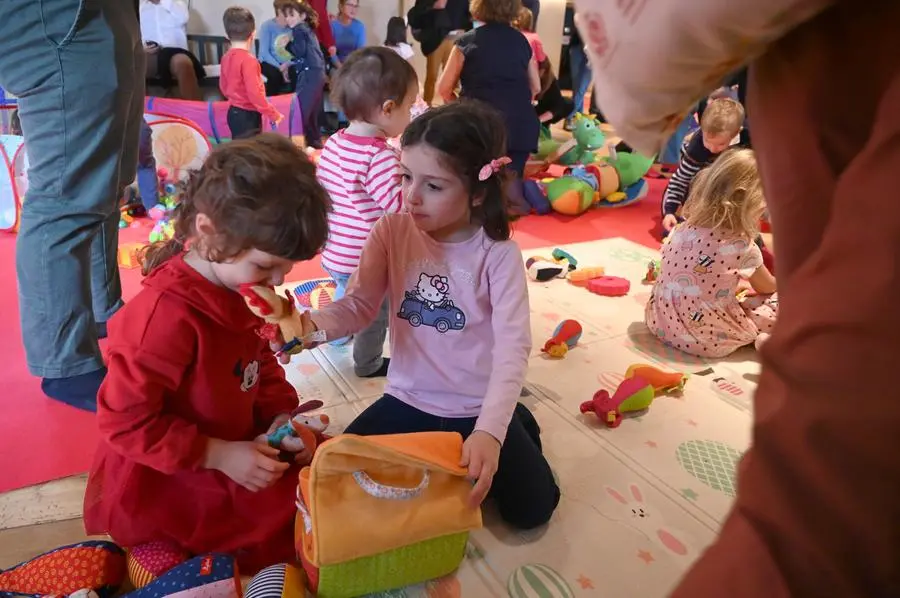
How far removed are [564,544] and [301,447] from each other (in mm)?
461

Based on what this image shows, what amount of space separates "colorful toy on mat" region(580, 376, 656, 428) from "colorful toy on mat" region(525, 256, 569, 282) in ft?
2.53

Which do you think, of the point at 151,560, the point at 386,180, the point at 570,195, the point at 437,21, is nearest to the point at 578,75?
the point at 437,21

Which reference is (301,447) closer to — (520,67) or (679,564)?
(679,564)

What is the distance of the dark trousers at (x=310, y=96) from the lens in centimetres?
410

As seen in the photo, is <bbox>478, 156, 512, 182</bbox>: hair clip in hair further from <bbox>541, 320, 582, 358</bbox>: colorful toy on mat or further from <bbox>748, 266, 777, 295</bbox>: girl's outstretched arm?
<bbox>748, 266, 777, 295</bbox>: girl's outstretched arm

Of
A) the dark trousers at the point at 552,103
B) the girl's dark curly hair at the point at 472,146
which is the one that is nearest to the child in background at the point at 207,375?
the girl's dark curly hair at the point at 472,146

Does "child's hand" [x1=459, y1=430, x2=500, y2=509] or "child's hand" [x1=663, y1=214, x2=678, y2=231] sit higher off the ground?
"child's hand" [x1=459, y1=430, x2=500, y2=509]

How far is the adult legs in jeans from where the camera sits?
186 inches

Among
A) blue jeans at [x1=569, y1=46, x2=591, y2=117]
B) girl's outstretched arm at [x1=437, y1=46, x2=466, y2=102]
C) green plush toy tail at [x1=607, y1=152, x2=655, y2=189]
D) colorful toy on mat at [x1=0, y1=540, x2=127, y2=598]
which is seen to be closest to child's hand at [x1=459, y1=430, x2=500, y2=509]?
colorful toy on mat at [x1=0, y1=540, x2=127, y2=598]

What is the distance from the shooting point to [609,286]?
83.2 inches

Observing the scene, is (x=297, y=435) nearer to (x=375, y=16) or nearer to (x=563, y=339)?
(x=563, y=339)

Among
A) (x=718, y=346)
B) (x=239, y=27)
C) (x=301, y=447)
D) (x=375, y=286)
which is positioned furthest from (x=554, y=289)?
(x=239, y=27)

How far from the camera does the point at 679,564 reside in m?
1.06

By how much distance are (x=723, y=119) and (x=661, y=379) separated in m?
1.43
